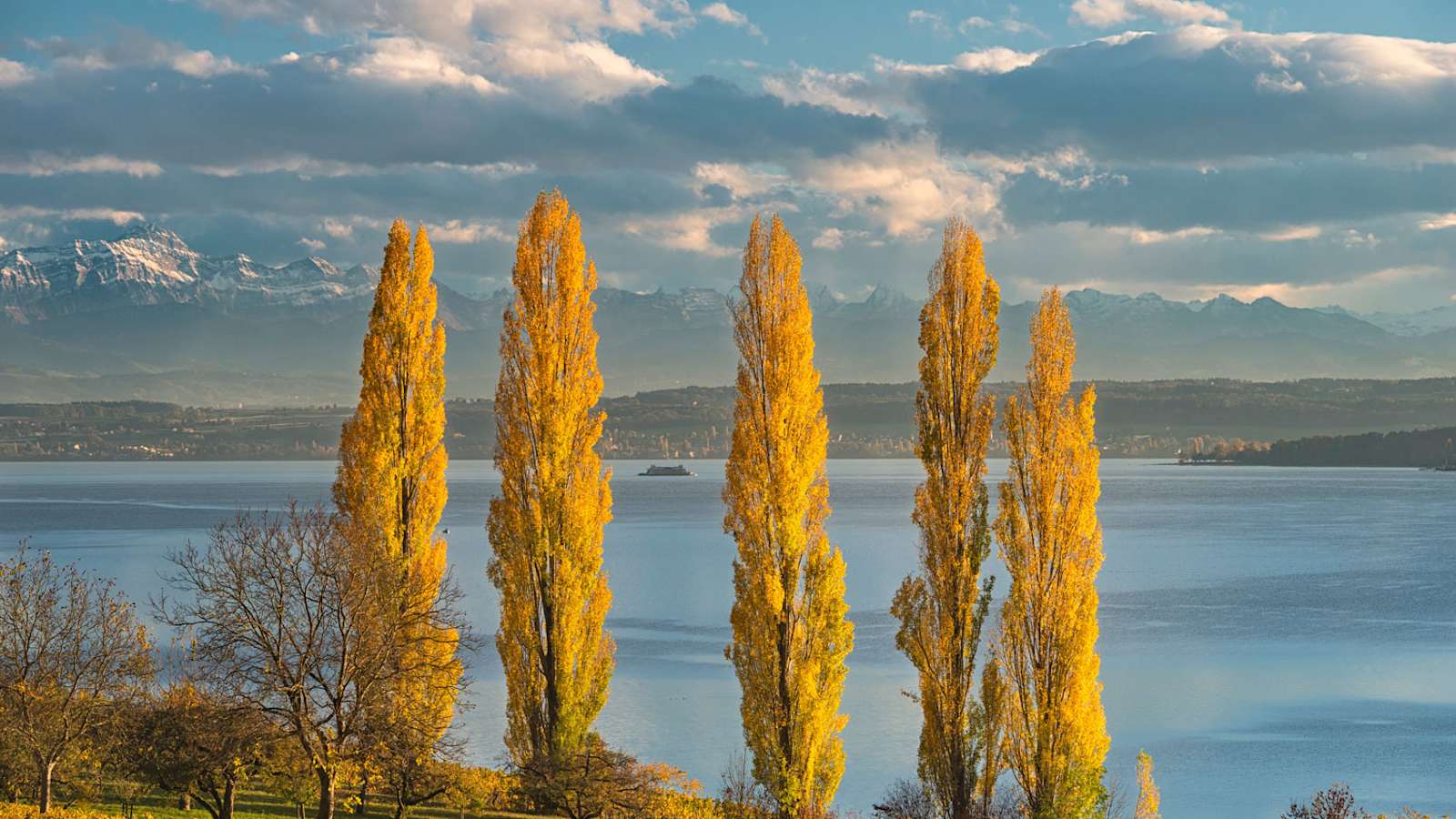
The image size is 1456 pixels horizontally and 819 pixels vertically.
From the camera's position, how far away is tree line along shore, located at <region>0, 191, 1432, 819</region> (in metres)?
30.5

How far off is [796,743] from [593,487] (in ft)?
27.4

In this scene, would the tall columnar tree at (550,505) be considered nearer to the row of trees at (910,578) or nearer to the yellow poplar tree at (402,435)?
the row of trees at (910,578)

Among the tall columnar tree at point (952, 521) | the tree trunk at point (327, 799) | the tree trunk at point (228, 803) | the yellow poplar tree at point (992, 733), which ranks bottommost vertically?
the tree trunk at point (228, 803)

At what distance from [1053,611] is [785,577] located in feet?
20.9

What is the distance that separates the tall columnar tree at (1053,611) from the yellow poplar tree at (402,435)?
1430 centimetres

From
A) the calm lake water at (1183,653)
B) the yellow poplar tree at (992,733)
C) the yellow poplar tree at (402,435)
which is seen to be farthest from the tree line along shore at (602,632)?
the calm lake water at (1183,653)

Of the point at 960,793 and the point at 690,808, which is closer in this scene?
the point at 960,793

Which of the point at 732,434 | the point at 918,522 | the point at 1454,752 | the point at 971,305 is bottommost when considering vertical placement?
the point at 1454,752

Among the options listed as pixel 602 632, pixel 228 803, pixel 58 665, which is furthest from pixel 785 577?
pixel 58 665

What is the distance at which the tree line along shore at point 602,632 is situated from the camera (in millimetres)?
30516

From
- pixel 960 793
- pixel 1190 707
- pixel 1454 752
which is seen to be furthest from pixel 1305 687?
pixel 960 793

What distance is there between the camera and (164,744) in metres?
31.3

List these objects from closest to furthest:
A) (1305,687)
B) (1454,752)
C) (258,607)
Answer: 1. (258,607)
2. (1454,752)
3. (1305,687)

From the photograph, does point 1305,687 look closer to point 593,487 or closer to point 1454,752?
point 1454,752
